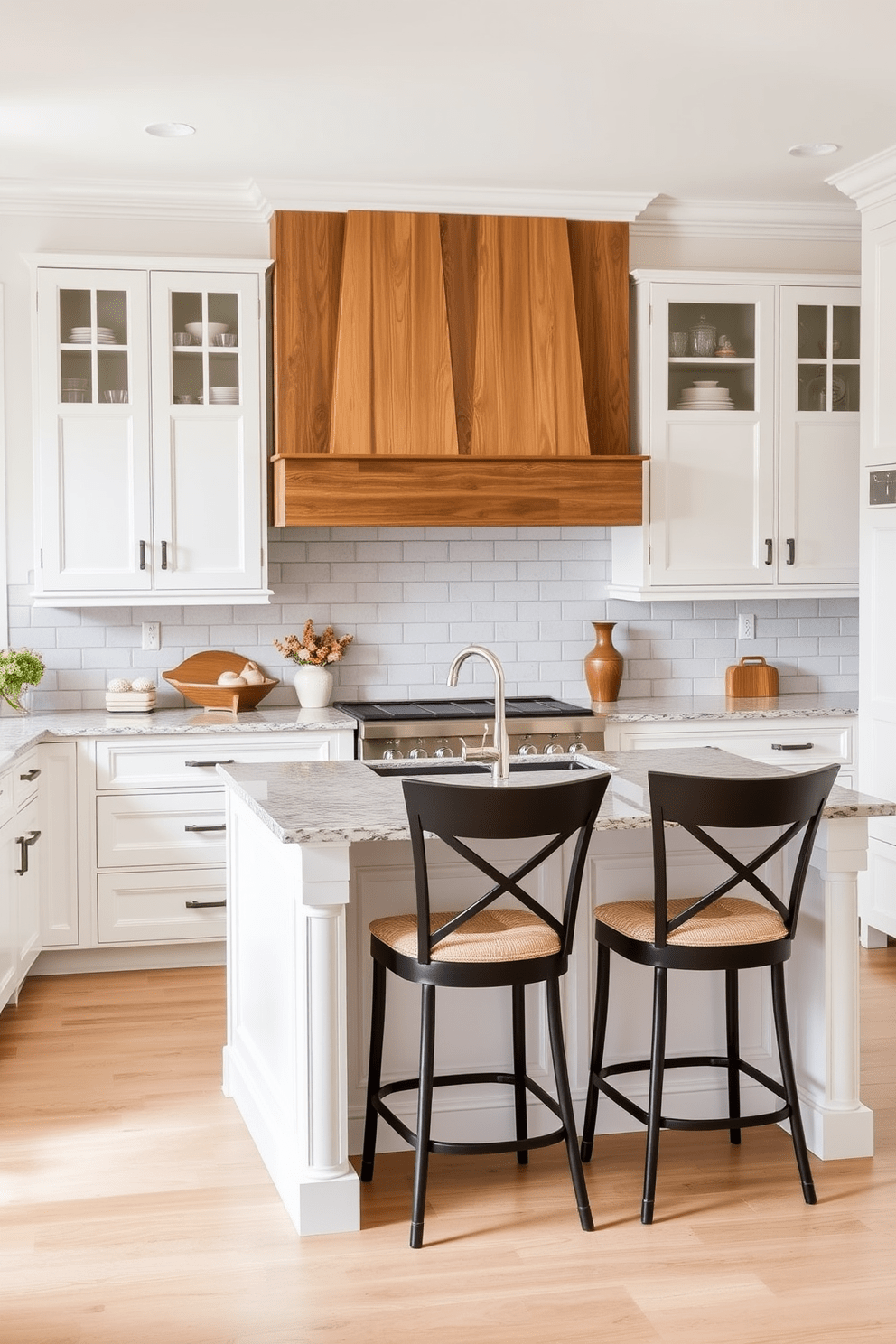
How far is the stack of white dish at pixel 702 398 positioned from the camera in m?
5.44

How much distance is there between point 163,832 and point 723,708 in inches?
86.0

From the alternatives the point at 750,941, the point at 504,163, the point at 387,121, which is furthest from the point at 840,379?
the point at 750,941

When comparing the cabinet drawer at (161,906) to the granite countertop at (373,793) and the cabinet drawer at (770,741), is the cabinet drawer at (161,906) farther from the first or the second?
the cabinet drawer at (770,741)

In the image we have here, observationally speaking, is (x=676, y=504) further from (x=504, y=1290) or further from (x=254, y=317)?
(x=504, y=1290)

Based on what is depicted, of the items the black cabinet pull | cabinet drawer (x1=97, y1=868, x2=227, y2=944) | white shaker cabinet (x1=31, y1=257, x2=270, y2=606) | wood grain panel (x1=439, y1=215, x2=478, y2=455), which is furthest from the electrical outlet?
wood grain panel (x1=439, y1=215, x2=478, y2=455)

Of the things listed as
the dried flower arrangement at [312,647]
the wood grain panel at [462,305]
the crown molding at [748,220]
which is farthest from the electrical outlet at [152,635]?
the crown molding at [748,220]

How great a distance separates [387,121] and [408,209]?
81 centimetres

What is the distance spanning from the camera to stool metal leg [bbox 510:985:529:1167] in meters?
3.21

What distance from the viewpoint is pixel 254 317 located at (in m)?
5.16

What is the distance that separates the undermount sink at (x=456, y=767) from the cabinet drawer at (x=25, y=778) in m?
1.28

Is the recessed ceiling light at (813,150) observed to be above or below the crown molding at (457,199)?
above

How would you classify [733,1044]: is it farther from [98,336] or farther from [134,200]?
[134,200]

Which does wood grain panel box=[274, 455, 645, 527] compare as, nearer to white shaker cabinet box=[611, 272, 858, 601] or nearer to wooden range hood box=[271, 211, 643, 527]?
wooden range hood box=[271, 211, 643, 527]

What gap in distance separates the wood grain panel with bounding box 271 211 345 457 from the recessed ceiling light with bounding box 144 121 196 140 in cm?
66
